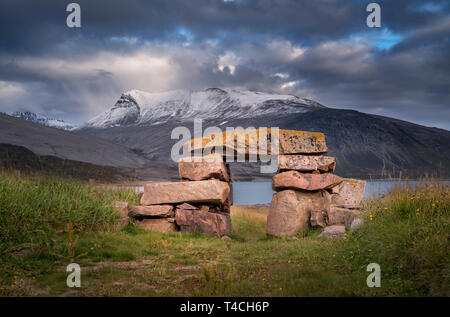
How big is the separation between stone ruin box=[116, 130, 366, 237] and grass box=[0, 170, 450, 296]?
907 millimetres

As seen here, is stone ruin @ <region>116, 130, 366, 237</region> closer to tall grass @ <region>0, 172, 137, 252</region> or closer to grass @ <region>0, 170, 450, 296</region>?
grass @ <region>0, 170, 450, 296</region>

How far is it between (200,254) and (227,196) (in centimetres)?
455

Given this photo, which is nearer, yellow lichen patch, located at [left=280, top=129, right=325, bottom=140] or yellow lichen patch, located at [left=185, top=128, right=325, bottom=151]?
yellow lichen patch, located at [left=185, top=128, right=325, bottom=151]

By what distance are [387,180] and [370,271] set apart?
204 inches

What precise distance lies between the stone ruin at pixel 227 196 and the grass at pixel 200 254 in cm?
91

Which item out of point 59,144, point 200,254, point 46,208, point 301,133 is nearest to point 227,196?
point 301,133

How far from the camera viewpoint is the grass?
6.04m

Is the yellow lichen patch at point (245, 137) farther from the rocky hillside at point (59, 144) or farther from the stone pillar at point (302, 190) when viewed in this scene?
the rocky hillside at point (59, 144)

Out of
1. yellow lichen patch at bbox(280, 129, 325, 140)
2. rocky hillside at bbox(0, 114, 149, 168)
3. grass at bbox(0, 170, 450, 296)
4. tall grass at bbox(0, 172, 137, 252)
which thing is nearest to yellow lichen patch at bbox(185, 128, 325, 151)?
yellow lichen patch at bbox(280, 129, 325, 140)

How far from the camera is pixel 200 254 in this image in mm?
9562

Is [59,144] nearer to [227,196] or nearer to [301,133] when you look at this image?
[227,196]

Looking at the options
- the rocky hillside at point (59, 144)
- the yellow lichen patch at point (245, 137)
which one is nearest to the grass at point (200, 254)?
the yellow lichen patch at point (245, 137)

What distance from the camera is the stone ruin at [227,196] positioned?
42.2 ft
